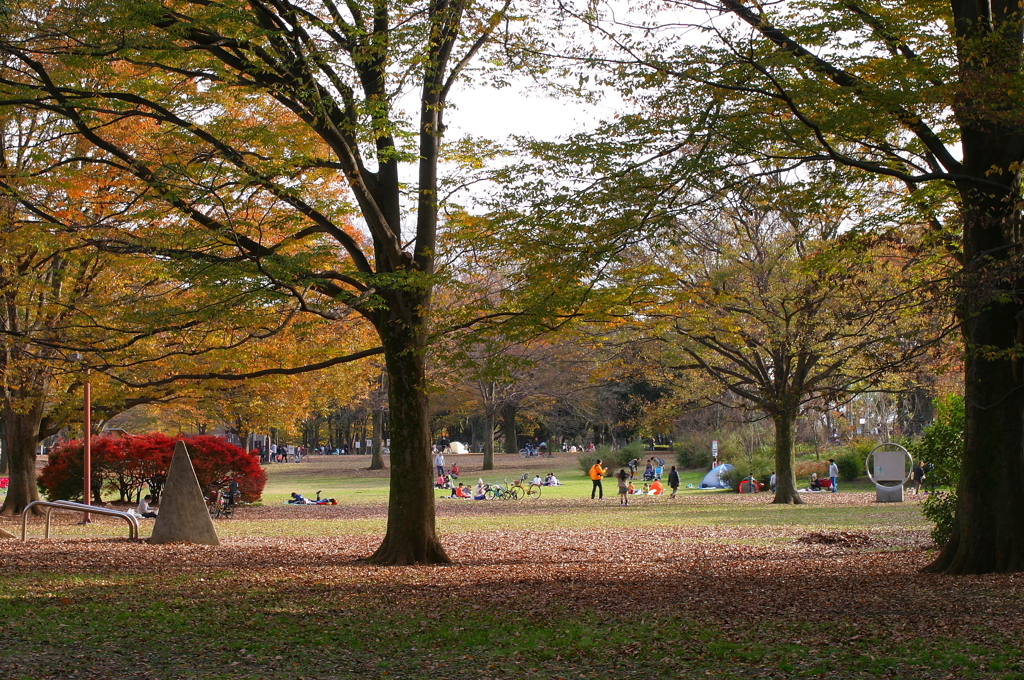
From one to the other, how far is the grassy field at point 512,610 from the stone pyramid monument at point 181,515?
18.4 inches

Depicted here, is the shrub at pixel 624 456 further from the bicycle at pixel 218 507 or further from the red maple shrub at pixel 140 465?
the bicycle at pixel 218 507

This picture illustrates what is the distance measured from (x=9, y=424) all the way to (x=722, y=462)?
29314mm

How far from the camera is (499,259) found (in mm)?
12141

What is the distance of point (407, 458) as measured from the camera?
1317cm

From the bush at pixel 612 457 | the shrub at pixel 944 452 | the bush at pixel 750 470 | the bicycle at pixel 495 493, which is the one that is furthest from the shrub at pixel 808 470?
the shrub at pixel 944 452

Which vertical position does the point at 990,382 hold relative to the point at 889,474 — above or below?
above

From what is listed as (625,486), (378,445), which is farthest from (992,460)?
(378,445)

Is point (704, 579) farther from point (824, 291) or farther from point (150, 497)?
point (150, 497)

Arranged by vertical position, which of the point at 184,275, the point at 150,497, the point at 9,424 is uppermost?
the point at 184,275

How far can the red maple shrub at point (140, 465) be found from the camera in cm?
Result: 2484

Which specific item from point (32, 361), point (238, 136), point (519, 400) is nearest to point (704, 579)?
point (238, 136)

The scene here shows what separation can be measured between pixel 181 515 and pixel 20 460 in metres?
9.45

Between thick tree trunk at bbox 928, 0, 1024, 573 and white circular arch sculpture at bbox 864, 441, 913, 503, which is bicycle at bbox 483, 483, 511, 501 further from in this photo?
thick tree trunk at bbox 928, 0, 1024, 573

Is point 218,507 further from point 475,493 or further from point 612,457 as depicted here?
point 612,457
